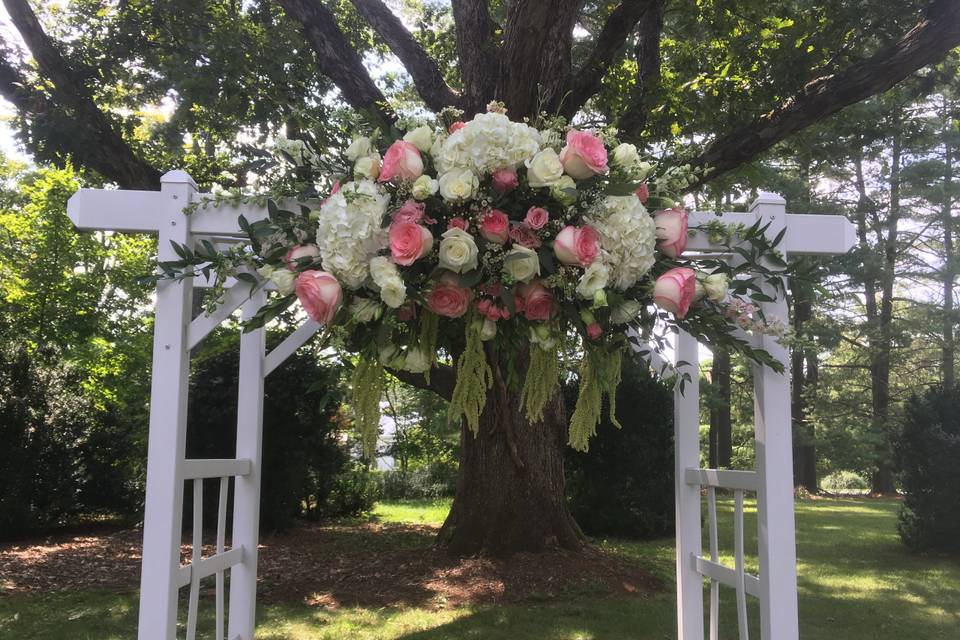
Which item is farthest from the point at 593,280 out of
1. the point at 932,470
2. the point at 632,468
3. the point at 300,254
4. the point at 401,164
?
the point at 932,470

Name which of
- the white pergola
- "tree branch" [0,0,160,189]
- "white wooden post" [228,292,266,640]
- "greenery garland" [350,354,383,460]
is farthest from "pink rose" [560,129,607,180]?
"tree branch" [0,0,160,189]

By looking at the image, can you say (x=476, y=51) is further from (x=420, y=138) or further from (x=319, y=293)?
(x=319, y=293)

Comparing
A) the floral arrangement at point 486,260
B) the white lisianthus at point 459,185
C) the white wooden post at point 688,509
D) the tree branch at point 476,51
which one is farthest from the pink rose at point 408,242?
the tree branch at point 476,51

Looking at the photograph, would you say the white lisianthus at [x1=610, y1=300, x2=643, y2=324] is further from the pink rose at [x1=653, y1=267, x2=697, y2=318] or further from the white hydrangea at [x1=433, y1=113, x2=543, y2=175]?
the white hydrangea at [x1=433, y1=113, x2=543, y2=175]

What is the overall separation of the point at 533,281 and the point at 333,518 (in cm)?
835

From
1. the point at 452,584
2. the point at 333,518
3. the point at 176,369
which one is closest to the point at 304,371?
the point at 333,518

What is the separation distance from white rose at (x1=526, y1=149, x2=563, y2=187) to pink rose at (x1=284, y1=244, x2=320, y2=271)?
585 mm

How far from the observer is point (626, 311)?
1.92 m

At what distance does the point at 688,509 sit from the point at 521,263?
187 centimetres

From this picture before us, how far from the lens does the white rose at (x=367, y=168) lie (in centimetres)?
195

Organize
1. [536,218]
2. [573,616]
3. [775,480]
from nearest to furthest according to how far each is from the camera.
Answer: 1. [536,218]
2. [775,480]
3. [573,616]

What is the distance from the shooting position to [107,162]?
19.6ft

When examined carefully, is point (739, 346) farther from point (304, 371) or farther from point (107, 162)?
point (304, 371)

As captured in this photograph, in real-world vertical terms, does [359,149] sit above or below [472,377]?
above
